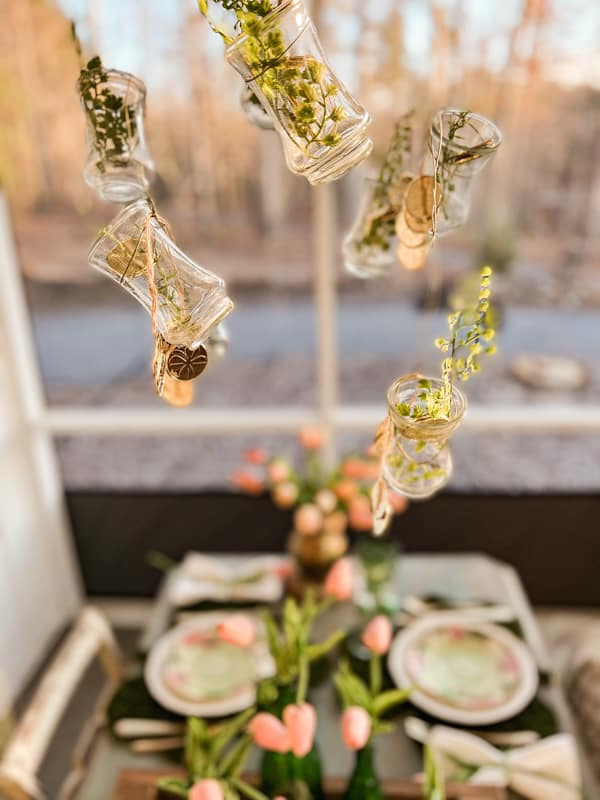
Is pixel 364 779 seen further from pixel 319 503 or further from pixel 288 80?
pixel 288 80

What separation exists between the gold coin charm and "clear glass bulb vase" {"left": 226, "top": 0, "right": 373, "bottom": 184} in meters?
0.23

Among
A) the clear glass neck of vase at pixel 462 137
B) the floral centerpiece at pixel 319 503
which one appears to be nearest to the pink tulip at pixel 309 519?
the floral centerpiece at pixel 319 503

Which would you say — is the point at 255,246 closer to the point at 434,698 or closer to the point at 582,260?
the point at 582,260

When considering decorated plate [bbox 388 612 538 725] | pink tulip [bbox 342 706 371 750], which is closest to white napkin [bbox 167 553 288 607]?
decorated plate [bbox 388 612 538 725]

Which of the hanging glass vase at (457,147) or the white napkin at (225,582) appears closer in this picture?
the hanging glass vase at (457,147)

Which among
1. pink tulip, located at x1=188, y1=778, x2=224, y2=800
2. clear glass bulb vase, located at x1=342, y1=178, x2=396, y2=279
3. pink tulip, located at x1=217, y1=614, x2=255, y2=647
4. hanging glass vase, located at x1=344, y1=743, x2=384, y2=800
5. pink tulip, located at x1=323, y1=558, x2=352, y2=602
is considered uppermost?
clear glass bulb vase, located at x1=342, y1=178, x2=396, y2=279

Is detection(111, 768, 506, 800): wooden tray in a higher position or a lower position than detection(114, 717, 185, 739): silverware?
higher

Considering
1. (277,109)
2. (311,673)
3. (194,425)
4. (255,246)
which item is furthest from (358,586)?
(277,109)

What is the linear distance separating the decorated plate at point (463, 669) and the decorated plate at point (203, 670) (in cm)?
29

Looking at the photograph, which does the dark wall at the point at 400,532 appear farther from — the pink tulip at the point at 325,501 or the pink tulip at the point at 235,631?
the pink tulip at the point at 235,631

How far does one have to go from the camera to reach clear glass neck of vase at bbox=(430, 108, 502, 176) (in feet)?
2.52

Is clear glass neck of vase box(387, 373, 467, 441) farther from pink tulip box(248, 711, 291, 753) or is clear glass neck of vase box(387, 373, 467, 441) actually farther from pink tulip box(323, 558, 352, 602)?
pink tulip box(323, 558, 352, 602)

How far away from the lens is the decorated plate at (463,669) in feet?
4.31

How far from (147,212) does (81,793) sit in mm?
1039
